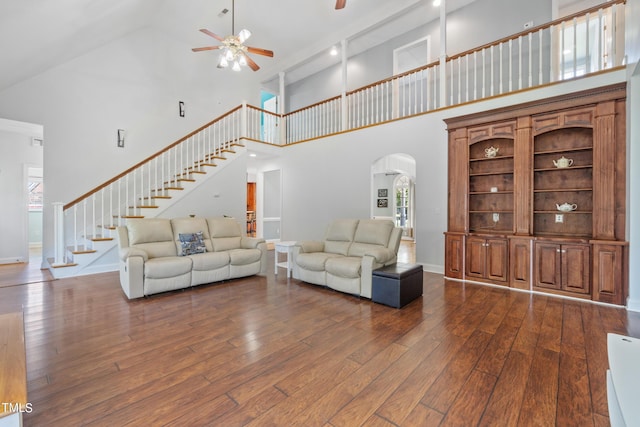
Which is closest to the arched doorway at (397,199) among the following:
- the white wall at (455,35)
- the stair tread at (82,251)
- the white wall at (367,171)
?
the white wall at (455,35)

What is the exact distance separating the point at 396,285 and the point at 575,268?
7.88ft

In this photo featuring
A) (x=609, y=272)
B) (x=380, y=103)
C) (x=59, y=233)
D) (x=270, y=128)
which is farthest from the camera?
(x=270, y=128)

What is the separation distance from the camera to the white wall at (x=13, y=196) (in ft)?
20.2

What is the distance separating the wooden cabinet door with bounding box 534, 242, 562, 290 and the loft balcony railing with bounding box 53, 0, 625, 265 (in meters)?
2.42

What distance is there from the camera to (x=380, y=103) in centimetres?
707

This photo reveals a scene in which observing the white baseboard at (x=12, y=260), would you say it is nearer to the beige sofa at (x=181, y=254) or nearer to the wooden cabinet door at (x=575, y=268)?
the beige sofa at (x=181, y=254)

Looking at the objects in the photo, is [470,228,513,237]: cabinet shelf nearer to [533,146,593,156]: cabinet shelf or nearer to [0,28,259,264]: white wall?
[533,146,593,156]: cabinet shelf

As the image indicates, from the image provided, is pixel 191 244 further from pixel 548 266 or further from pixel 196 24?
pixel 196 24

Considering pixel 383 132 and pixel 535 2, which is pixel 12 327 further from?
pixel 535 2

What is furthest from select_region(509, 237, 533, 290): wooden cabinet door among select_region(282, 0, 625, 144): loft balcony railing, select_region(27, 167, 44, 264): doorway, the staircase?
select_region(27, 167, 44, 264): doorway

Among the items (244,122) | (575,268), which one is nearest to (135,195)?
(244,122)

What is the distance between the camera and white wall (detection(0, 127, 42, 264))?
20.2 ft

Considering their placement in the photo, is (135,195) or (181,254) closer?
(181,254)

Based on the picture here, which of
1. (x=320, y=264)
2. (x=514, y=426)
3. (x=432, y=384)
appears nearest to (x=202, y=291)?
(x=320, y=264)
